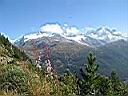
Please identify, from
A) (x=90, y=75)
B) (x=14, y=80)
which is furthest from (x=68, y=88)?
(x=90, y=75)

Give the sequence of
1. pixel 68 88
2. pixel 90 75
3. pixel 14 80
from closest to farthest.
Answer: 1. pixel 14 80
2. pixel 68 88
3. pixel 90 75

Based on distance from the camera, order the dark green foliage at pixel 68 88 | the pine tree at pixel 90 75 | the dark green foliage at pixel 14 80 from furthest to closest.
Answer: the pine tree at pixel 90 75 < the dark green foliage at pixel 68 88 < the dark green foliage at pixel 14 80

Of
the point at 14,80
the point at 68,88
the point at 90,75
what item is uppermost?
the point at 14,80

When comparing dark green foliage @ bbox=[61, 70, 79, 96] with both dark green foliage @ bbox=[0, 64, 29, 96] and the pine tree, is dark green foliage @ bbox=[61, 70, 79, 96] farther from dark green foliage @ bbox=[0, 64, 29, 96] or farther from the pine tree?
the pine tree

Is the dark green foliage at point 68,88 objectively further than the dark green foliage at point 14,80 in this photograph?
Yes

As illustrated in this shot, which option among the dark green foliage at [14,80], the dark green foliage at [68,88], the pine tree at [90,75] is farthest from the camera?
the pine tree at [90,75]

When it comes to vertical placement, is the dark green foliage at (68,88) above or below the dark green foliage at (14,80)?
below

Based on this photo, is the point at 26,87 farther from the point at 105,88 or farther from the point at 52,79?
the point at 105,88

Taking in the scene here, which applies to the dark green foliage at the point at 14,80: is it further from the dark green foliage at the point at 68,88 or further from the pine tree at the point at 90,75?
the pine tree at the point at 90,75

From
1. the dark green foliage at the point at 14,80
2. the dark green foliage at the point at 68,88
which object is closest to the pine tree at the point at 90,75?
the dark green foliage at the point at 68,88

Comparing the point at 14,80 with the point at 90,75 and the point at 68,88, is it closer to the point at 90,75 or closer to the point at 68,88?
the point at 68,88

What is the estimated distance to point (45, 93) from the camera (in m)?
10.4

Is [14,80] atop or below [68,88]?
atop

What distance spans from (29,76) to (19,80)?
1.35 feet
